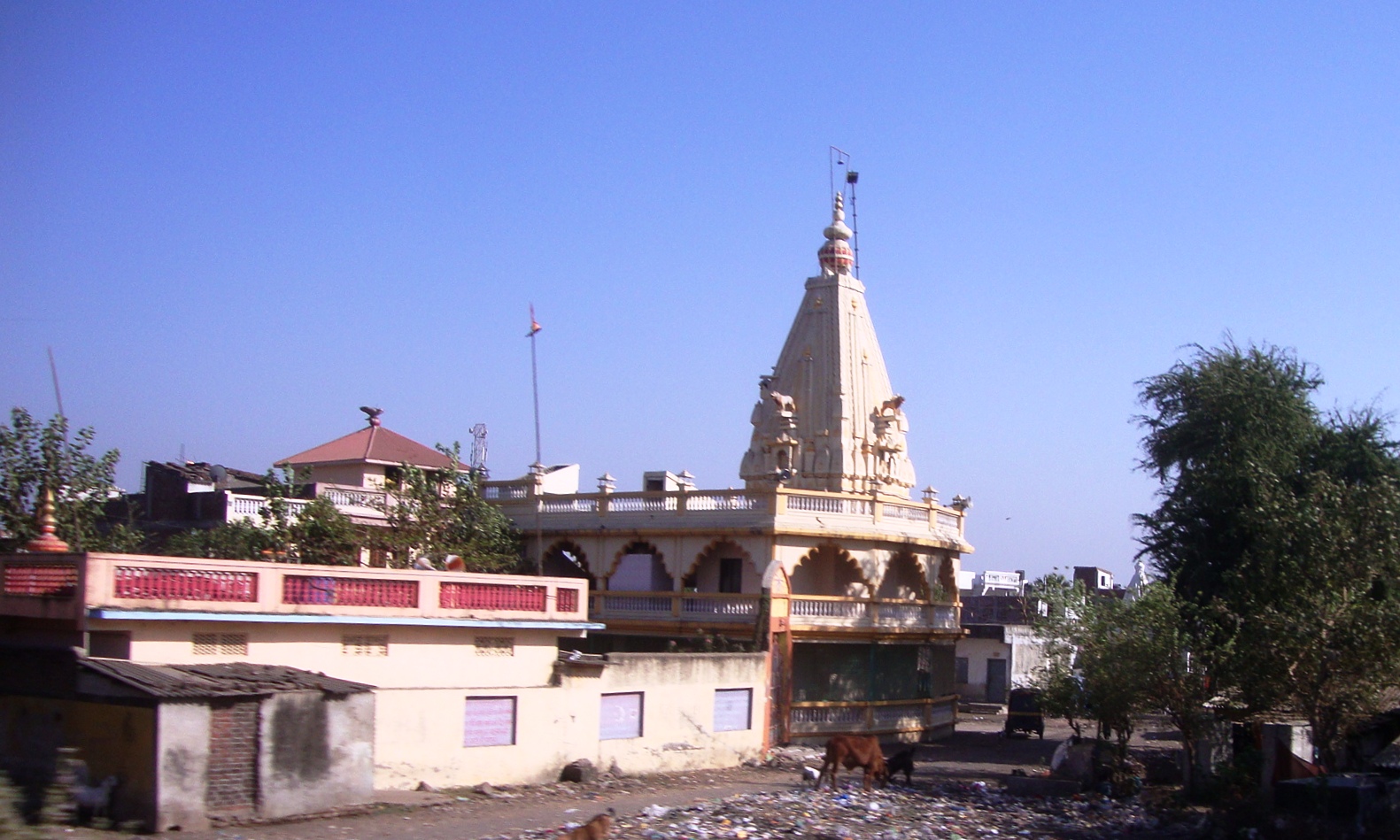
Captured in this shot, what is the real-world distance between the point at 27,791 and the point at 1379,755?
19.2 metres

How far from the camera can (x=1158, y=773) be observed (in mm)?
23375

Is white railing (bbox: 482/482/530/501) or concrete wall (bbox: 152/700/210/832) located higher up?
white railing (bbox: 482/482/530/501)

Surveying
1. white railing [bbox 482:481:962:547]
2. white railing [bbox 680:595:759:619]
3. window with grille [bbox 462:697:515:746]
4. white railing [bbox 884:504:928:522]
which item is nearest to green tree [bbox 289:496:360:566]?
white railing [bbox 482:481:962:547]

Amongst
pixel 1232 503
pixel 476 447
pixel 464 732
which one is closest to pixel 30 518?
pixel 464 732

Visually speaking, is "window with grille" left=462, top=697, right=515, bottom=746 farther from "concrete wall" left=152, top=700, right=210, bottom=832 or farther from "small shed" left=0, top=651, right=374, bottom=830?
"concrete wall" left=152, top=700, right=210, bottom=832

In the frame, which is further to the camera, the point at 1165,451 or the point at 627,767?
the point at 1165,451

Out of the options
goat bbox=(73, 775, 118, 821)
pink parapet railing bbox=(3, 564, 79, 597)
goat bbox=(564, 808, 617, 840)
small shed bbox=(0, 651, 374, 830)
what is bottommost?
goat bbox=(564, 808, 617, 840)

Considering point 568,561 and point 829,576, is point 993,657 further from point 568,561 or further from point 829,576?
point 568,561

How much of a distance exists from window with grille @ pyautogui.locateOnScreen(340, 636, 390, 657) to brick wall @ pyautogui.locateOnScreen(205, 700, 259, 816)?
3229 mm

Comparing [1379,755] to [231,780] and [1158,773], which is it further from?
Answer: [231,780]

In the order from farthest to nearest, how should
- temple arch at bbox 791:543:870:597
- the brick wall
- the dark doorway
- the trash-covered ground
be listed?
the dark doorway → temple arch at bbox 791:543:870:597 → the trash-covered ground → the brick wall

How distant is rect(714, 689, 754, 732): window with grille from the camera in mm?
23578

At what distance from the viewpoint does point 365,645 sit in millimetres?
17719

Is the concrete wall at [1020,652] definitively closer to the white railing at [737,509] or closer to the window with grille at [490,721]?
the white railing at [737,509]
